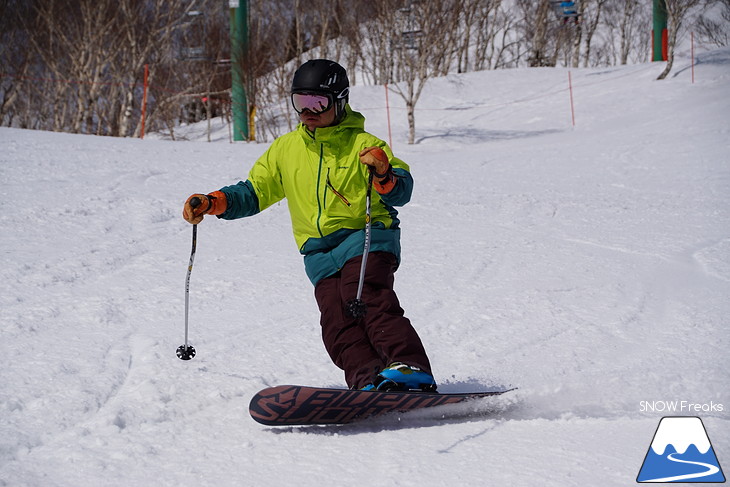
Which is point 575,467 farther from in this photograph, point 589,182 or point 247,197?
point 589,182

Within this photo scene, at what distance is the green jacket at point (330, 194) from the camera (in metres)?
2.98

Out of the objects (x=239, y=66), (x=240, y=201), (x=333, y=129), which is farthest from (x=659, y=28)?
(x=240, y=201)

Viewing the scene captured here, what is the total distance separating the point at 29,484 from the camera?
218cm

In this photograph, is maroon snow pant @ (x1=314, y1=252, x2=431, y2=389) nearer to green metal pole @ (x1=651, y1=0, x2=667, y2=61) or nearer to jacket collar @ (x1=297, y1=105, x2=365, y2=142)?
jacket collar @ (x1=297, y1=105, x2=365, y2=142)

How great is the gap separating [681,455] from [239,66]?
2138 centimetres

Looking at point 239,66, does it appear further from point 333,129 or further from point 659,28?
point 333,129

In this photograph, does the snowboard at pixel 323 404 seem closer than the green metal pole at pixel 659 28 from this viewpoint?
Yes

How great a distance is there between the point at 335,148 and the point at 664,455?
1.74 m

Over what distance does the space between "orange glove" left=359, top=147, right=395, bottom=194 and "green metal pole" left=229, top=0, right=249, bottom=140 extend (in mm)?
18782

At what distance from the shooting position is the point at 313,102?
2.95 meters

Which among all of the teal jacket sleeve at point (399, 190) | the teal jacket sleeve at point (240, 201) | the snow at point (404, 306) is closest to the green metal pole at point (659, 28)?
the snow at point (404, 306)

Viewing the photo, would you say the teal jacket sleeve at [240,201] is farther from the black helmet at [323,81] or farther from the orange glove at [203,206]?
the black helmet at [323,81]

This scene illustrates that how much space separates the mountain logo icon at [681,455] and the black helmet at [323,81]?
1787 mm

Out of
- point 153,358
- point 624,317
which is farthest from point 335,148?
point 624,317
